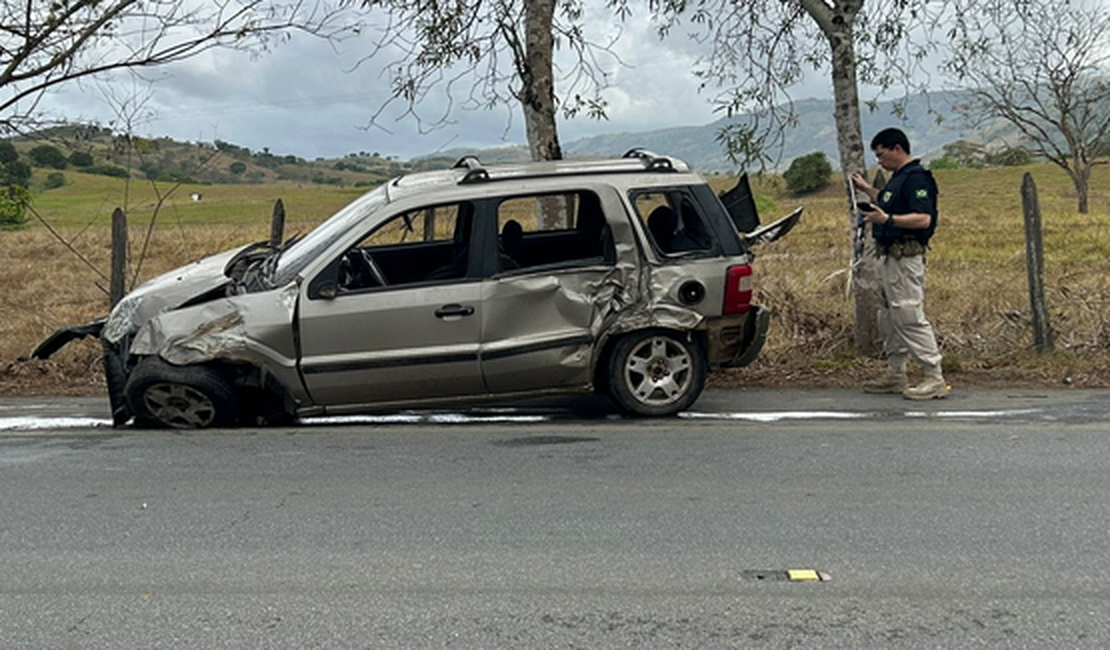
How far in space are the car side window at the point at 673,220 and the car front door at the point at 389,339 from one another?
1292mm

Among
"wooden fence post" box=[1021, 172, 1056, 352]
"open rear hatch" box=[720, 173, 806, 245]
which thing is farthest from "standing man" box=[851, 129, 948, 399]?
"wooden fence post" box=[1021, 172, 1056, 352]

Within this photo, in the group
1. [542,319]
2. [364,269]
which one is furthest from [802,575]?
[364,269]

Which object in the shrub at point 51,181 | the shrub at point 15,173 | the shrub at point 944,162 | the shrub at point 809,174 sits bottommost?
the shrub at point 15,173

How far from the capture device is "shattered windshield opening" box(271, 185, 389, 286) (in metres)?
6.80

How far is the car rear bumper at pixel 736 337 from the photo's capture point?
23.2 feet

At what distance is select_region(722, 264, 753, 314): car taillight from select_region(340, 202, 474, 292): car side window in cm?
183

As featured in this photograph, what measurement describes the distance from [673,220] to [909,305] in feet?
6.42

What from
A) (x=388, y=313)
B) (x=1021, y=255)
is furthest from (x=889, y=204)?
(x=1021, y=255)

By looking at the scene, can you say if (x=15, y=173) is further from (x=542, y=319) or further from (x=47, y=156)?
(x=542, y=319)

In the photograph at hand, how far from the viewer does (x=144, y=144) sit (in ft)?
33.5

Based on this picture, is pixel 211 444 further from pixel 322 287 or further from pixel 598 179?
pixel 598 179

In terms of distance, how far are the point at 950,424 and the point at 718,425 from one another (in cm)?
157

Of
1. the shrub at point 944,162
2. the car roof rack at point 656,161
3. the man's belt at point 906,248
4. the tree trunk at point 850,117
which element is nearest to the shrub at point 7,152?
the car roof rack at point 656,161

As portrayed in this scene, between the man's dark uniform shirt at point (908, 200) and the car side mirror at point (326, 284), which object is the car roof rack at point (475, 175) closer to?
the car side mirror at point (326, 284)
